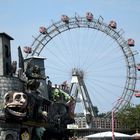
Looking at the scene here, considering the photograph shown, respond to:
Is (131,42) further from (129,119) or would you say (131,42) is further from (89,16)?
(129,119)

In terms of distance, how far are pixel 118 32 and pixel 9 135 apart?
101 ft

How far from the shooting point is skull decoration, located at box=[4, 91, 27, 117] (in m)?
30.8

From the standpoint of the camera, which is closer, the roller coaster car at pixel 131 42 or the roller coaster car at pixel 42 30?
the roller coaster car at pixel 131 42

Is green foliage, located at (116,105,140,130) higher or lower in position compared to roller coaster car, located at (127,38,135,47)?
lower

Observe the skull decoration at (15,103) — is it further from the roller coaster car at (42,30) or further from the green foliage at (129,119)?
the green foliage at (129,119)

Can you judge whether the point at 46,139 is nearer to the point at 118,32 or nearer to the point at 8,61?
the point at 8,61

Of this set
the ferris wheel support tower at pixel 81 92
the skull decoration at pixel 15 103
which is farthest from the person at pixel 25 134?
the ferris wheel support tower at pixel 81 92

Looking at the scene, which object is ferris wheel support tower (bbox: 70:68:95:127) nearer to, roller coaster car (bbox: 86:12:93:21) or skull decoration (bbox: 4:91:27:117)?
roller coaster car (bbox: 86:12:93:21)

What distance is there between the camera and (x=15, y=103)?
30.9 m

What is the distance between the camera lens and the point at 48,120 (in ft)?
129

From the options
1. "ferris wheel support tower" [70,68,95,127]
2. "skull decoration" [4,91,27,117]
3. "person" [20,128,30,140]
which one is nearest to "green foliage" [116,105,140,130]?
"ferris wheel support tower" [70,68,95,127]

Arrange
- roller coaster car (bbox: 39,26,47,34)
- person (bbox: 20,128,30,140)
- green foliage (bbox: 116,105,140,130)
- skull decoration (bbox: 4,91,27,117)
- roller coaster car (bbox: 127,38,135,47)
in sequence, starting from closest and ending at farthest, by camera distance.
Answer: skull decoration (bbox: 4,91,27,117), person (bbox: 20,128,30,140), roller coaster car (bbox: 127,38,135,47), roller coaster car (bbox: 39,26,47,34), green foliage (bbox: 116,105,140,130)

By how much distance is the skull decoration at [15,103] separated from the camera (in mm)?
30844

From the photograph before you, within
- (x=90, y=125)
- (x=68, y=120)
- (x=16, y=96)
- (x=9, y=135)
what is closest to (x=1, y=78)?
A: (x=16, y=96)
